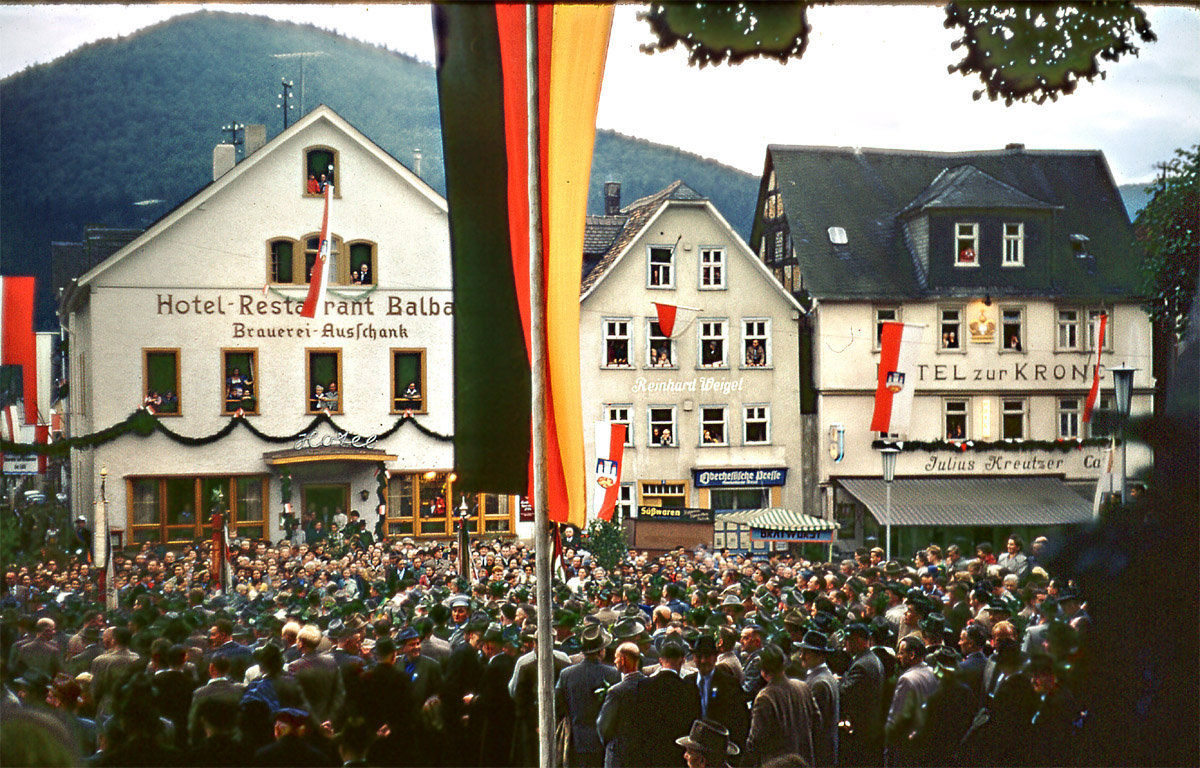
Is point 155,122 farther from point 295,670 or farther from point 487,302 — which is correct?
point 295,670

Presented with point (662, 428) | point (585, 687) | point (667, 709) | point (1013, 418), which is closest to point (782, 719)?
point (667, 709)

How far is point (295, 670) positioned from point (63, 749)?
57.2 inches

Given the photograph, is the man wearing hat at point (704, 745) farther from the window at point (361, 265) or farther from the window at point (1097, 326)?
the window at point (1097, 326)

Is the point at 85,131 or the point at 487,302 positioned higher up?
the point at 85,131

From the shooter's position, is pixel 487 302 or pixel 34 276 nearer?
pixel 487 302

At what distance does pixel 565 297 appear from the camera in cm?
641

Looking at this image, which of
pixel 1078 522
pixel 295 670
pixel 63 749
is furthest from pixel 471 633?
pixel 1078 522

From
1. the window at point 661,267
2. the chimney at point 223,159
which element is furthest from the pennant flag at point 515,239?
the chimney at point 223,159

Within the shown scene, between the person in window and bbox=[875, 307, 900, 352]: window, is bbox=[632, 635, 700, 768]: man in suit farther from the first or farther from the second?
bbox=[875, 307, 900, 352]: window

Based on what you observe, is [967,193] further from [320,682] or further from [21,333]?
[21,333]

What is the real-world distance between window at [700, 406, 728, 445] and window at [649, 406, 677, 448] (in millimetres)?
216

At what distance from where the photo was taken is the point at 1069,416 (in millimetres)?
8078

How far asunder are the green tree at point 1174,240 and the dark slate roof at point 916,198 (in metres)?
0.13

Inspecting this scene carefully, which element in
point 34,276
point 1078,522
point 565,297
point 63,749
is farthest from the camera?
point 1078,522
